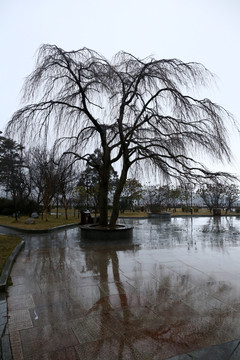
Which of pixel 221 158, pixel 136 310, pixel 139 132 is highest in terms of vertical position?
pixel 139 132

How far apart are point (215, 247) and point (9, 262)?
6.19m

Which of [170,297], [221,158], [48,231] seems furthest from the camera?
[48,231]

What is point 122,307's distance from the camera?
3629mm

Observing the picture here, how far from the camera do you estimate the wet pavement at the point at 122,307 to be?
2686mm

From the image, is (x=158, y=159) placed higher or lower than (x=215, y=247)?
higher

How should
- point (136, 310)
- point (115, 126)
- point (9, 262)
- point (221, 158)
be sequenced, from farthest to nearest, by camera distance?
point (115, 126)
point (221, 158)
point (9, 262)
point (136, 310)

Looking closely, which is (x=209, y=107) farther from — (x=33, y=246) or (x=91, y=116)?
(x=33, y=246)

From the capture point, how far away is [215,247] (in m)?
8.34

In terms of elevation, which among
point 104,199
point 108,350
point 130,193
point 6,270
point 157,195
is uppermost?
point 130,193

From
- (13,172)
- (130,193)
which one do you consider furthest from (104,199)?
(13,172)

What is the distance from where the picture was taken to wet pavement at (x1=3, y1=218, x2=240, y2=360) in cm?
269

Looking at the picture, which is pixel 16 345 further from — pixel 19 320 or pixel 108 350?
pixel 108 350

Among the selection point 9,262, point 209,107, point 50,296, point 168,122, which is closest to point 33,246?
point 9,262

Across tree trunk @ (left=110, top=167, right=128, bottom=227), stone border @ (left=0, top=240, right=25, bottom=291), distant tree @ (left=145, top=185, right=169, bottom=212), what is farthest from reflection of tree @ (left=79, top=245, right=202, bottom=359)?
distant tree @ (left=145, top=185, right=169, bottom=212)
